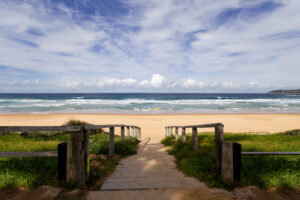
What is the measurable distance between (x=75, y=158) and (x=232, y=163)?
3.16 m

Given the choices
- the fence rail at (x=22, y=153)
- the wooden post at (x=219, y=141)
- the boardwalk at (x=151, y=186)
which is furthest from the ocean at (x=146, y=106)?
the fence rail at (x=22, y=153)

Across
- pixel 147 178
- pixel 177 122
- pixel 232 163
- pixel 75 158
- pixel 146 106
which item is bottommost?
pixel 177 122

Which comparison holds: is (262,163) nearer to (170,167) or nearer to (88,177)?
(170,167)

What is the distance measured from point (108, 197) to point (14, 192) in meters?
1.67

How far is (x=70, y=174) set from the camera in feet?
11.8

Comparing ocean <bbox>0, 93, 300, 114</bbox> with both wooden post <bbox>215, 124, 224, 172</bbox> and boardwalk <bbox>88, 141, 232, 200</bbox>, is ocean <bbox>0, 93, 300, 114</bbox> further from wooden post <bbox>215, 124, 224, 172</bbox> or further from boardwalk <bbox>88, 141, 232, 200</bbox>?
wooden post <bbox>215, 124, 224, 172</bbox>

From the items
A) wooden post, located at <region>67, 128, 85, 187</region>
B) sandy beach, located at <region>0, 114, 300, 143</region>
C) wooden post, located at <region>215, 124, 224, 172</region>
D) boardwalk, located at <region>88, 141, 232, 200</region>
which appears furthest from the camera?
sandy beach, located at <region>0, 114, 300, 143</region>

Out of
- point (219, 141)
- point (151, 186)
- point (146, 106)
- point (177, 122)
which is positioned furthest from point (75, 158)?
point (146, 106)

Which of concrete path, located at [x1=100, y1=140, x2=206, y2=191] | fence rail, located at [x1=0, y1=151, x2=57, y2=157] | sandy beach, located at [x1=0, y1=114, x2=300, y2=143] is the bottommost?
sandy beach, located at [x1=0, y1=114, x2=300, y2=143]

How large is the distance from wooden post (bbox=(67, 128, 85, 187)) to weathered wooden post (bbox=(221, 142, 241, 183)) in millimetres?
2959

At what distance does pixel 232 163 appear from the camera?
3762mm

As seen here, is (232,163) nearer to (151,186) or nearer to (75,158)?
(151,186)

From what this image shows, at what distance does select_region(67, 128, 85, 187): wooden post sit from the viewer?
3592 mm

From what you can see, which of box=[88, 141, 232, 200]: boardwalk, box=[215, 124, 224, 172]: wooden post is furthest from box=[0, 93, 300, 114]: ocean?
box=[215, 124, 224, 172]: wooden post
